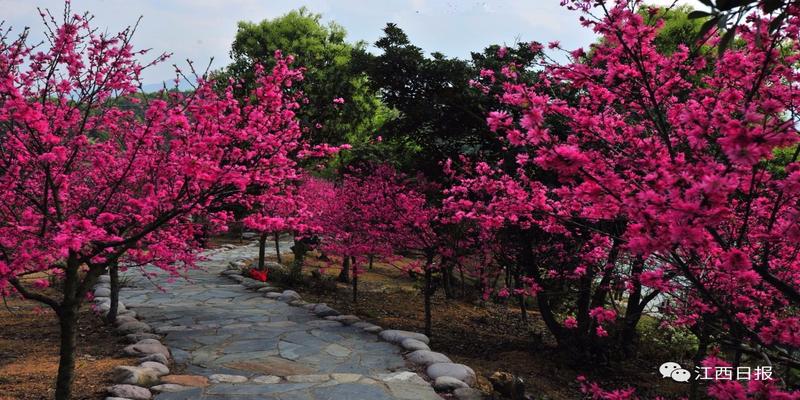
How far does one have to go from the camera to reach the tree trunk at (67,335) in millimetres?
4594

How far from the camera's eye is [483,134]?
8891 millimetres

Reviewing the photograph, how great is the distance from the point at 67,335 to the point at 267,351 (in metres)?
2.84

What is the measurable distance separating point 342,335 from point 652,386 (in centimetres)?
484

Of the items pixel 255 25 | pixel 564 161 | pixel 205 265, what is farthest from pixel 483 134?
pixel 255 25

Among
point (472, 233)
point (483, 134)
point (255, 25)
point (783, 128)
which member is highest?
point (255, 25)

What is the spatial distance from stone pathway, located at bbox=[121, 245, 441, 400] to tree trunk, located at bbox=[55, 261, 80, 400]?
0.83m

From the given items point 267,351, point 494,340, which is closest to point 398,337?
point 267,351

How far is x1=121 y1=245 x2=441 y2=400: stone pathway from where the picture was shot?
5.48m

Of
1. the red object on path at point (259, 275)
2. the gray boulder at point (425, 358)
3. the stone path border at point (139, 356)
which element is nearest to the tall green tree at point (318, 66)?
the red object on path at point (259, 275)

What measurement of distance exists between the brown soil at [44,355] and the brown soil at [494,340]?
428 centimetres

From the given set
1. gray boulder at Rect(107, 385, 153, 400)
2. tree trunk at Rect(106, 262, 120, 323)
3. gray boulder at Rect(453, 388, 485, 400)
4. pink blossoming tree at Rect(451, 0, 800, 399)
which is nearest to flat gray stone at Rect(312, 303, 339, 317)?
tree trunk at Rect(106, 262, 120, 323)

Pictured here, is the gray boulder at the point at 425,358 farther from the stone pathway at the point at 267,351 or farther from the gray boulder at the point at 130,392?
the gray boulder at the point at 130,392

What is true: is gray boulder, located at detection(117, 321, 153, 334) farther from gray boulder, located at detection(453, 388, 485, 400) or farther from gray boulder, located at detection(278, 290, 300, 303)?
gray boulder, located at detection(453, 388, 485, 400)

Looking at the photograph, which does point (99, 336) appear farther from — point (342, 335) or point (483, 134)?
point (483, 134)
